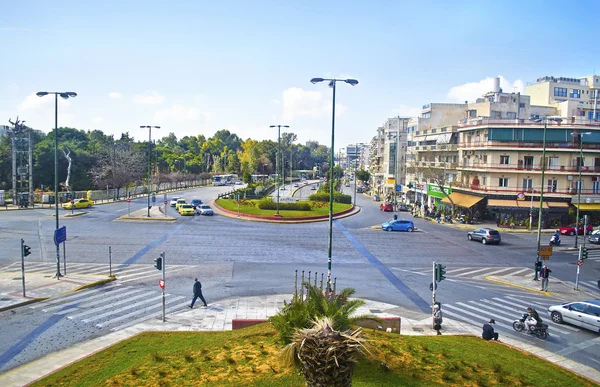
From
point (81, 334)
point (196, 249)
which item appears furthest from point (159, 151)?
point (81, 334)

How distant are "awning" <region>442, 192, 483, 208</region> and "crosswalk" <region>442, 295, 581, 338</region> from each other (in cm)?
3174

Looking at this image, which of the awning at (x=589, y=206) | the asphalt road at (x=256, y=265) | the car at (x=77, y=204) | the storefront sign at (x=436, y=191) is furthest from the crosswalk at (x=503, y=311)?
the car at (x=77, y=204)

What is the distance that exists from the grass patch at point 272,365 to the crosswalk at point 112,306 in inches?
162

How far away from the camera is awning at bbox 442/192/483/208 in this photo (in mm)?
55688

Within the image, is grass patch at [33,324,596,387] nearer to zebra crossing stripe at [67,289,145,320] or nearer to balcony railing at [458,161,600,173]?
zebra crossing stripe at [67,289,145,320]

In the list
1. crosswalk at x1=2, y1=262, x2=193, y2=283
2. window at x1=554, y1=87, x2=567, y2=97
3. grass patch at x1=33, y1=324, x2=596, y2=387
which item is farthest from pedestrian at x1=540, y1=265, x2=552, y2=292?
window at x1=554, y1=87, x2=567, y2=97

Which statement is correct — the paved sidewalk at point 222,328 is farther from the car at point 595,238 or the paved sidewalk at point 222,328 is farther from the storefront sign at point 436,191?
the storefront sign at point 436,191

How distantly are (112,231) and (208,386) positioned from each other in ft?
111

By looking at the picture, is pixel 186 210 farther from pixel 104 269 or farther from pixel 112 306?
pixel 112 306

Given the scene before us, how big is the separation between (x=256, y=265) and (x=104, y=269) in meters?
8.64

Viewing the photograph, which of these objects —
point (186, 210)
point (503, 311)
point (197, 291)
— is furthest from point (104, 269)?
point (186, 210)

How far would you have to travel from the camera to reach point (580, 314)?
1997 cm

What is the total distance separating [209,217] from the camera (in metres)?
54.8

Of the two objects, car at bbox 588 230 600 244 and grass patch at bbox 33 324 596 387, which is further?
car at bbox 588 230 600 244
